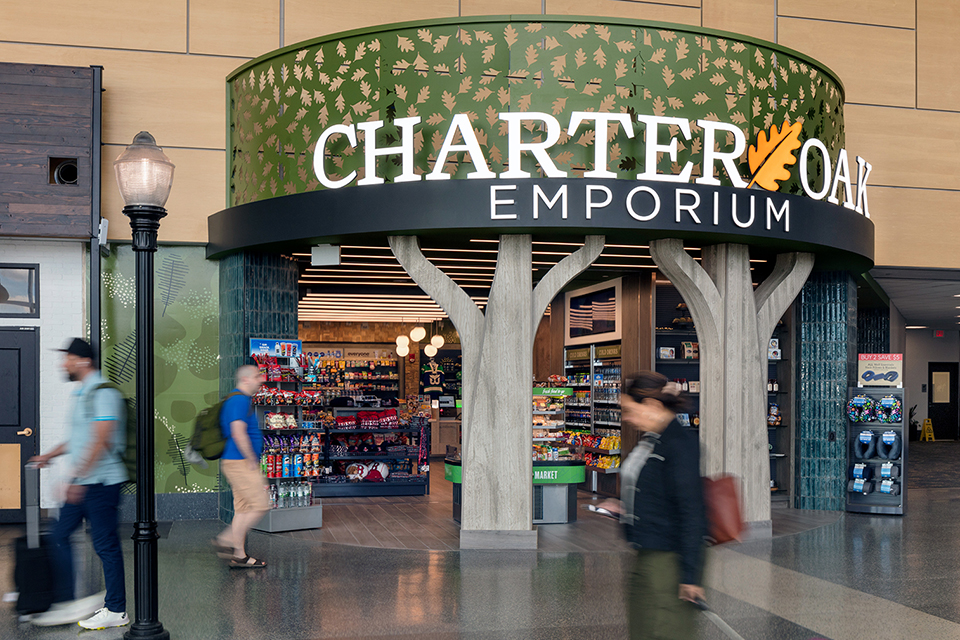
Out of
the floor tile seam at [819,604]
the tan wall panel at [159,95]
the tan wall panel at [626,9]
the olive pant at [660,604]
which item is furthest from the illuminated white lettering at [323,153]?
the olive pant at [660,604]

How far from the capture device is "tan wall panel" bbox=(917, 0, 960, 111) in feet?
41.5

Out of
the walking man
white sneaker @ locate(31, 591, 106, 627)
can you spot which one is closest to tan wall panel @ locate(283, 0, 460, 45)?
the walking man

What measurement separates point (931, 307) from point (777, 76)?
10170 mm

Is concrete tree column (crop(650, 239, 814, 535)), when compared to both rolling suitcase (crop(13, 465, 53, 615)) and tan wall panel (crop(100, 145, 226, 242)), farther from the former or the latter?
rolling suitcase (crop(13, 465, 53, 615))

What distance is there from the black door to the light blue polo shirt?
2670cm

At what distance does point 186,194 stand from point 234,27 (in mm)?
2131

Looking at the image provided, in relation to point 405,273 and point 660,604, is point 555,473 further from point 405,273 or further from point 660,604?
point 660,604

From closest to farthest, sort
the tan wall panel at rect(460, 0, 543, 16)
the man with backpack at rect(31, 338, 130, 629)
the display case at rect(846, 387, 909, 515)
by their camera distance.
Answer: the man with backpack at rect(31, 338, 130, 629)
the display case at rect(846, 387, 909, 515)
the tan wall panel at rect(460, 0, 543, 16)

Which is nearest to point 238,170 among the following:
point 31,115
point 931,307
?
point 31,115

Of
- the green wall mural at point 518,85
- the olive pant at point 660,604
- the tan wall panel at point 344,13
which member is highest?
the tan wall panel at point 344,13

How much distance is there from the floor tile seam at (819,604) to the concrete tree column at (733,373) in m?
1.32

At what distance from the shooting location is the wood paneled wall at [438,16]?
10383 mm

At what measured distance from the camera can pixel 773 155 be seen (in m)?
9.05

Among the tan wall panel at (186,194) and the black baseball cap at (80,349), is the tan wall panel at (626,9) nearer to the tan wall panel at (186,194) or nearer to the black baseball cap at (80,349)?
the tan wall panel at (186,194)
